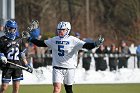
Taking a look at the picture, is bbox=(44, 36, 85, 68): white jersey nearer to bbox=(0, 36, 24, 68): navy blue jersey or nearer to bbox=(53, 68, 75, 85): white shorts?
bbox=(53, 68, 75, 85): white shorts

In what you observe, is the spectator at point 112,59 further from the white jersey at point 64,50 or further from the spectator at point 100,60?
the white jersey at point 64,50

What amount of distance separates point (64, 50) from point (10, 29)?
4.23ft

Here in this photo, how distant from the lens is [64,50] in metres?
14.1

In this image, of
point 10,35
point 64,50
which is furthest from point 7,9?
point 64,50

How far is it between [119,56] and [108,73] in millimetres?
2481

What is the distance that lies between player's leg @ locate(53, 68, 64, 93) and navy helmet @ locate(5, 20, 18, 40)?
1.23m

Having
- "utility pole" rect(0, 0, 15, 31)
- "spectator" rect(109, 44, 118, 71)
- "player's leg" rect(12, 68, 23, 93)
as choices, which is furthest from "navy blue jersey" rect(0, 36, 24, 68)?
"spectator" rect(109, 44, 118, 71)

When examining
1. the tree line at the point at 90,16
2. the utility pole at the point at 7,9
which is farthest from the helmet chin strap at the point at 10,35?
the tree line at the point at 90,16

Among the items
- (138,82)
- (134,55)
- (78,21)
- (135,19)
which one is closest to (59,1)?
(78,21)

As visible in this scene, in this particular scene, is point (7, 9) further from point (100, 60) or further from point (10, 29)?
point (10, 29)

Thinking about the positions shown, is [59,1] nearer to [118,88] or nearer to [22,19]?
[22,19]

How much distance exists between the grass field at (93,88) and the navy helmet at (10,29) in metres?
4.35

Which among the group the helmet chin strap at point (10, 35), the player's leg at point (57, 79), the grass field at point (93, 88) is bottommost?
the grass field at point (93, 88)

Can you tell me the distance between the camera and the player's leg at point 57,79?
13.9 meters
